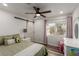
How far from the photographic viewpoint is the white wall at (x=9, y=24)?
3.99 feet

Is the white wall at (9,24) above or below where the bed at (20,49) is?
above

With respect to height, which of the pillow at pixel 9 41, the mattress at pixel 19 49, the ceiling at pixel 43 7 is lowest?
the mattress at pixel 19 49

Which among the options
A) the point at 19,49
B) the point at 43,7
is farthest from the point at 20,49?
the point at 43,7

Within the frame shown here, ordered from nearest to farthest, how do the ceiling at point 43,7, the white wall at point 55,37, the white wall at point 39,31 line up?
the ceiling at point 43,7, the white wall at point 55,37, the white wall at point 39,31

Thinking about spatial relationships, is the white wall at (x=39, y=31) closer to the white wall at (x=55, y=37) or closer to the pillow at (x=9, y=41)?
the white wall at (x=55, y=37)

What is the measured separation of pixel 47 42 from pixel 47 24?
0.39 m

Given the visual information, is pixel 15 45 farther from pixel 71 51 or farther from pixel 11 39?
pixel 71 51

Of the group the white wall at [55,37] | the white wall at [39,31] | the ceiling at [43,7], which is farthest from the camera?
the white wall at [39,31]

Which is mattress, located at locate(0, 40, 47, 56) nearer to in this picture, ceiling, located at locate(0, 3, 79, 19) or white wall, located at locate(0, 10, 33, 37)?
white wall, located at locate(0, 10, 33, 37)

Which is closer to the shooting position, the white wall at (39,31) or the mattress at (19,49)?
the mattress at (19,49)

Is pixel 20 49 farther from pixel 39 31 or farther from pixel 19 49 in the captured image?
pixel 39 31

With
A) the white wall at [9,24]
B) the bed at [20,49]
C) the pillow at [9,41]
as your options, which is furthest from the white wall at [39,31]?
the pillow at [9,41]

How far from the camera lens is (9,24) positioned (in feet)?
4.15

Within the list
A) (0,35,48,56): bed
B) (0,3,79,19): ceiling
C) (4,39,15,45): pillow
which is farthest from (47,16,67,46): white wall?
(4,39,15,45): pillow
